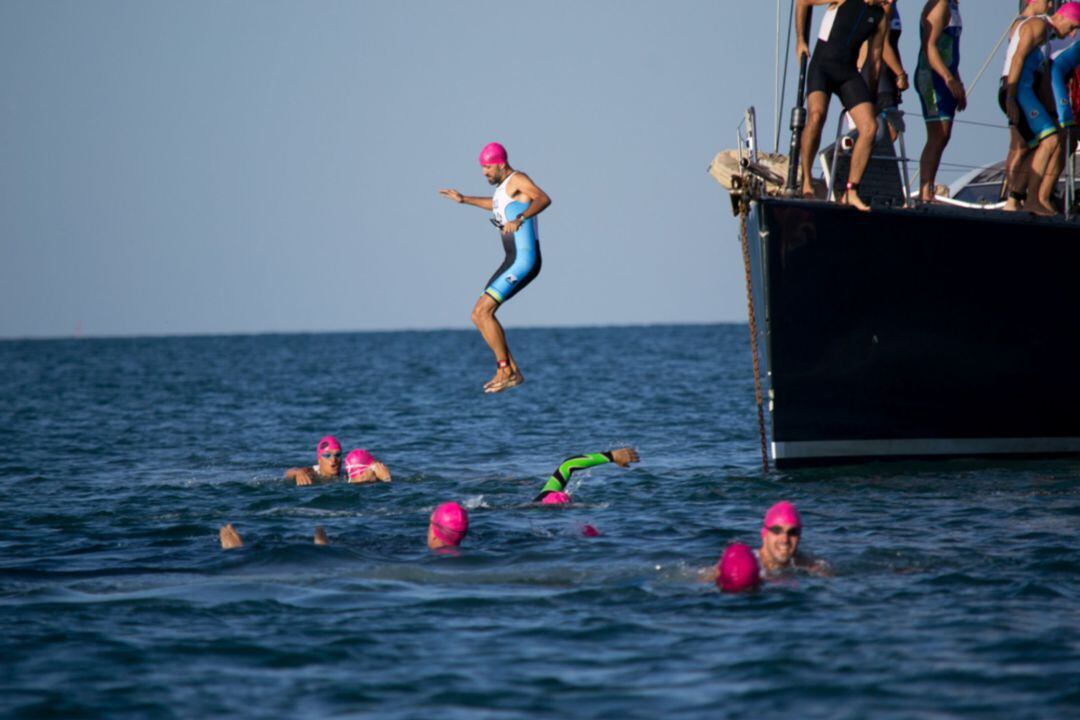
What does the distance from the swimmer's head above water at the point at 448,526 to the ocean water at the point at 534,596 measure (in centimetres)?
29

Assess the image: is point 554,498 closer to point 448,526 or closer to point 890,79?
point 448,526

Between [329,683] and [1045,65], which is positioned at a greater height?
[1045,65]

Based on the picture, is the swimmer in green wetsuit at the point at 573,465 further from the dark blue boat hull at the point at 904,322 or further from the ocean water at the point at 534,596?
the dark blue boat hull at the point at 904,322

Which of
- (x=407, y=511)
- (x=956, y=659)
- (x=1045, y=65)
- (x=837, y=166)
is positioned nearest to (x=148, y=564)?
(x=407, y=511)

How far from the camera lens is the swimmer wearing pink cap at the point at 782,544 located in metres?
11.4

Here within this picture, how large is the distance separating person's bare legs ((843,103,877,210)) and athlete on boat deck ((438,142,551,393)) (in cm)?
391

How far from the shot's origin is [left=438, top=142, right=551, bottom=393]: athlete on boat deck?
14289 mm

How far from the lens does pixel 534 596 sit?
37.7 ft

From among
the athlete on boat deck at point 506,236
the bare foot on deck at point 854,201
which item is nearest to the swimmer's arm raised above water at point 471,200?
the athlete on boat deck at point 506,236

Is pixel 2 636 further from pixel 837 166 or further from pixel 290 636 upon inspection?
pixel 837 166

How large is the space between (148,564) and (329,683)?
4710 millimetres

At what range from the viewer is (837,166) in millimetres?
16625

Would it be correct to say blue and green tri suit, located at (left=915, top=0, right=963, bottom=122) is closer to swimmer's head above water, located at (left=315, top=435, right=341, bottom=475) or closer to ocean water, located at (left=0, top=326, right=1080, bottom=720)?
ocean water, located at (left=0, top=326, right=1080, bottom=720)

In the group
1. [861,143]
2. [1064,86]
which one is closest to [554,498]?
[861,143]
